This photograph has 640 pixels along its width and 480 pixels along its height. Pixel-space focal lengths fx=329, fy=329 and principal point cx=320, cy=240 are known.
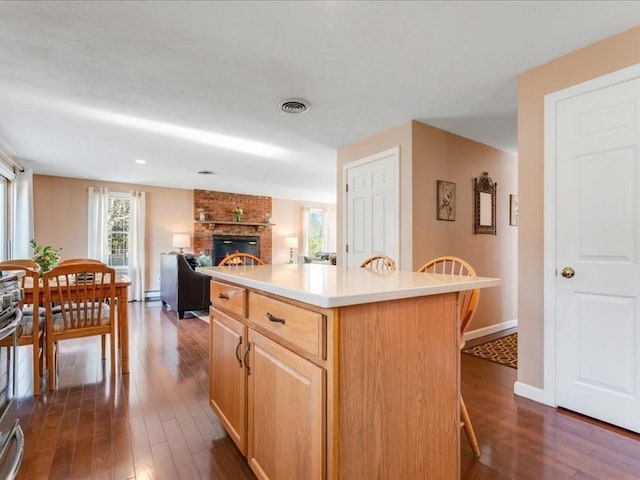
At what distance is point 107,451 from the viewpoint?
64.7 inches

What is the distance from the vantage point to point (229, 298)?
5.26ft

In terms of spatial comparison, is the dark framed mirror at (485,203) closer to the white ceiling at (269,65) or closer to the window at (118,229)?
the white ceiling at (269,65)

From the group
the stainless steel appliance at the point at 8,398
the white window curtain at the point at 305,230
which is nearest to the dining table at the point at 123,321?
the stainless steel appliance at the point at 8,398

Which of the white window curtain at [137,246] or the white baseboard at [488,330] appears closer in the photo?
the white baseboard at [488,330]

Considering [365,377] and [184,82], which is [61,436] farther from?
[184,82]

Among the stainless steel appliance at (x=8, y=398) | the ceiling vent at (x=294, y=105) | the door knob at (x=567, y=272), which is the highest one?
the ceiling vent at (x=294, y=105)

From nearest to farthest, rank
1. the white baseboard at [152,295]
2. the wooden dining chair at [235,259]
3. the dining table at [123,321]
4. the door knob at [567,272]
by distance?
the door knob at [567,272] → the wooden dining chair at [235,259] → the dining table at [123,321] → the white baseboard at [152,295]

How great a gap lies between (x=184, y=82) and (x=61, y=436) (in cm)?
232

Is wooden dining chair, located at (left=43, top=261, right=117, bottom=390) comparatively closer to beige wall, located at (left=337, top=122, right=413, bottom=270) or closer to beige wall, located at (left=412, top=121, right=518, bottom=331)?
beige wall, located at (left=337, top=122, right=413, bottom=270)

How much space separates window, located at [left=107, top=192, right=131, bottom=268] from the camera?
6.13 metres

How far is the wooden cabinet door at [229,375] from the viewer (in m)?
1.45

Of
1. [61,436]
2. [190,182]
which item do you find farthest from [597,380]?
[190,182]

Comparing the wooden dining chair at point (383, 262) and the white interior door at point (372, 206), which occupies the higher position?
the white interior door at point (372, 206)

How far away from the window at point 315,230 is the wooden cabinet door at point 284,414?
23.8 ft
